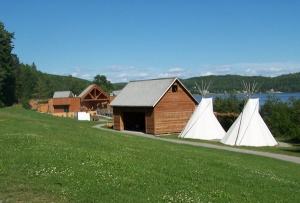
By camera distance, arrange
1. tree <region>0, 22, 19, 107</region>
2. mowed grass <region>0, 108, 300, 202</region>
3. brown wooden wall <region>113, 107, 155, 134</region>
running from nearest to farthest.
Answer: mowed grass <region>0, 108, 300, 202</region> → brown wooden wall <region>113, 107, 155, 134</region> → tree <region>0, 22, 19, 107</region>

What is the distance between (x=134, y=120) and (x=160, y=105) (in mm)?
9187

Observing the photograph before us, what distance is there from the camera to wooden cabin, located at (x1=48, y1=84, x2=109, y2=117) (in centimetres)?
6975

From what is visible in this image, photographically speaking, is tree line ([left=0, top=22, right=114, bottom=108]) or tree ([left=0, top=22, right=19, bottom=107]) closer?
tree ([left=0, top=22, right=19, bottom=107])

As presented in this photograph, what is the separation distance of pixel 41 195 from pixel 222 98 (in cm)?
3679

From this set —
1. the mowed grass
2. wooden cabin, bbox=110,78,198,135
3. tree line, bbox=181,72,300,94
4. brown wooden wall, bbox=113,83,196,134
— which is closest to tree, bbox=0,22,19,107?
wooden cabin, bbox=110,78,198,135

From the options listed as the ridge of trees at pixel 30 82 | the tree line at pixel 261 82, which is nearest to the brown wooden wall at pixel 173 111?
the ridge of trees at pixel 30 82

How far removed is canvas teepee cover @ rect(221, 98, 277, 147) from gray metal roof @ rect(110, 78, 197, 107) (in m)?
10.0

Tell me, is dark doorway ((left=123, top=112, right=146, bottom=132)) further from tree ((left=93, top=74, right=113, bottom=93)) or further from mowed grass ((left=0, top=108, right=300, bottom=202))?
tree ((left=93, top=74, right=113, bottom=93))

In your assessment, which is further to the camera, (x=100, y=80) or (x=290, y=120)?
(x=100, y=80)

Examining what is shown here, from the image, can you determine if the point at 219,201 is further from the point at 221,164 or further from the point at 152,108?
the point at 152,108

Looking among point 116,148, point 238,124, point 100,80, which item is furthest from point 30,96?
point 116,148

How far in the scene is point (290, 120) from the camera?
1316 inches

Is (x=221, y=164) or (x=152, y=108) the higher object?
(x=152, y=108)

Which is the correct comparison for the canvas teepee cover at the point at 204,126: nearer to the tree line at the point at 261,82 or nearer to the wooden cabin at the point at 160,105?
the wooden cabin at the point at 160,105
